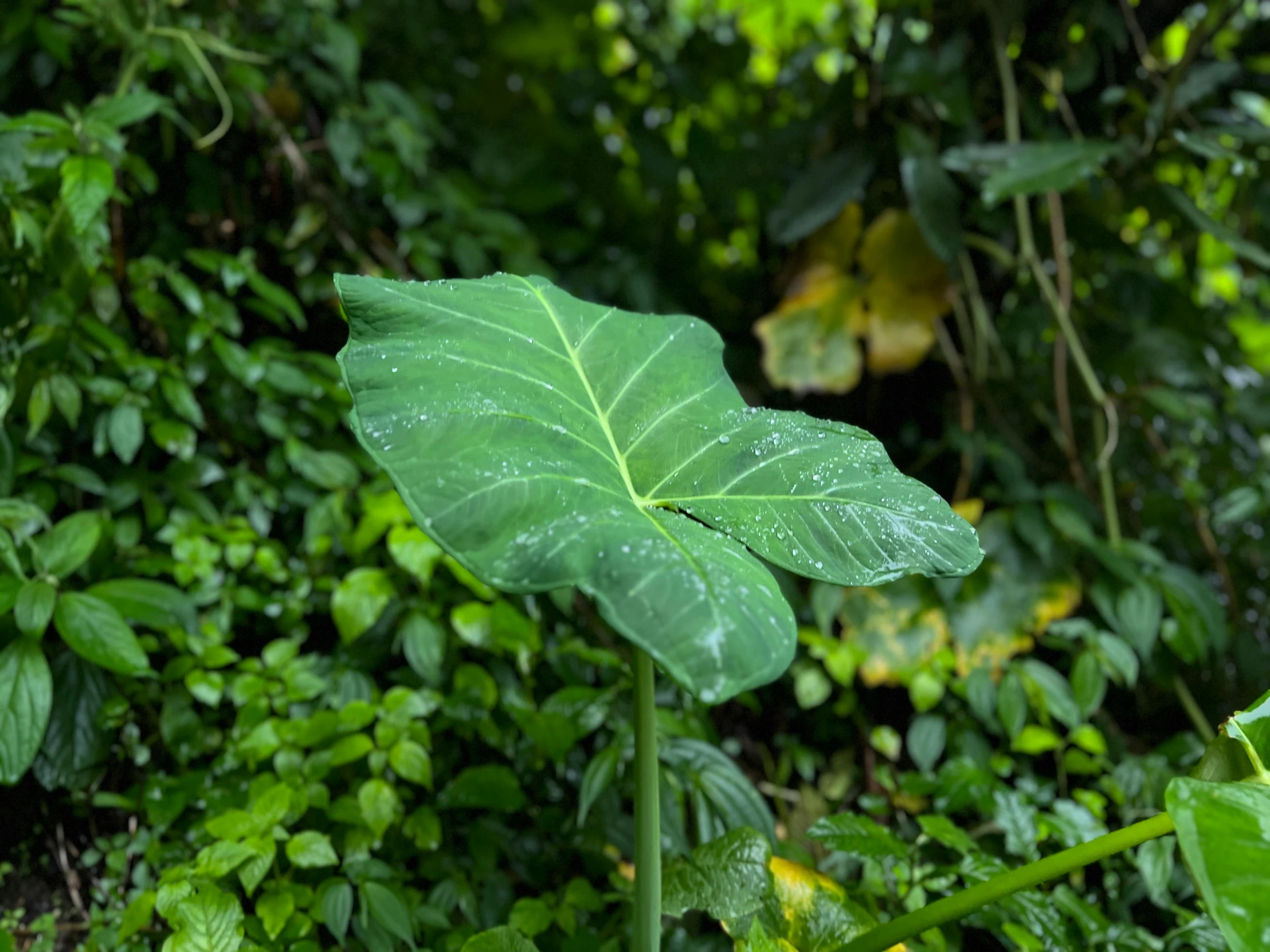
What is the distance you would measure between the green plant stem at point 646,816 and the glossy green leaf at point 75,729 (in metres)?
0.73

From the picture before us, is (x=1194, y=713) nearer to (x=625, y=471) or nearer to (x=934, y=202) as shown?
(x=934, y=202)

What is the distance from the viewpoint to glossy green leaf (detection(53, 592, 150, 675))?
914mm

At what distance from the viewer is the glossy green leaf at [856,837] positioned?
2.92ft

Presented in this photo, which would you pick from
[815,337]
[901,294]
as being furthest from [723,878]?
[901,294]

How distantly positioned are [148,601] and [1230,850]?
109 centimetres

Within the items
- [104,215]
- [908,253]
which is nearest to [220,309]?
[104,215]

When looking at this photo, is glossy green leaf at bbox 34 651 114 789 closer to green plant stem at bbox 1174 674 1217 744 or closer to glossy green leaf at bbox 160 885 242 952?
glossy green leaf at bbox 160 885 242 952

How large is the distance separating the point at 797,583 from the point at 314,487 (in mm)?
971

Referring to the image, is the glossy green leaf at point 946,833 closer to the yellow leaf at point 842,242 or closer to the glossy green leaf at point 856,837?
the glossy green leaf at point 856,837

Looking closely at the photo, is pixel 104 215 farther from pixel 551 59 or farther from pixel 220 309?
pixel 551 59

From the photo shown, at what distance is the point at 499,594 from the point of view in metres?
1.20

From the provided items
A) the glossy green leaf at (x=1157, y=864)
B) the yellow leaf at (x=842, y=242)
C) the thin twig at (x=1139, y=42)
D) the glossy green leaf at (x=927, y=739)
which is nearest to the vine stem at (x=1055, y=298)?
the thin twig at (x=1139, y=42)

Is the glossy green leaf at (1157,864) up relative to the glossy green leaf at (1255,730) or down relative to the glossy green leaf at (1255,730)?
down

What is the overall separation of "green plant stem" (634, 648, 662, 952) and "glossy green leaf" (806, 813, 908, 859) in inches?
10.0
